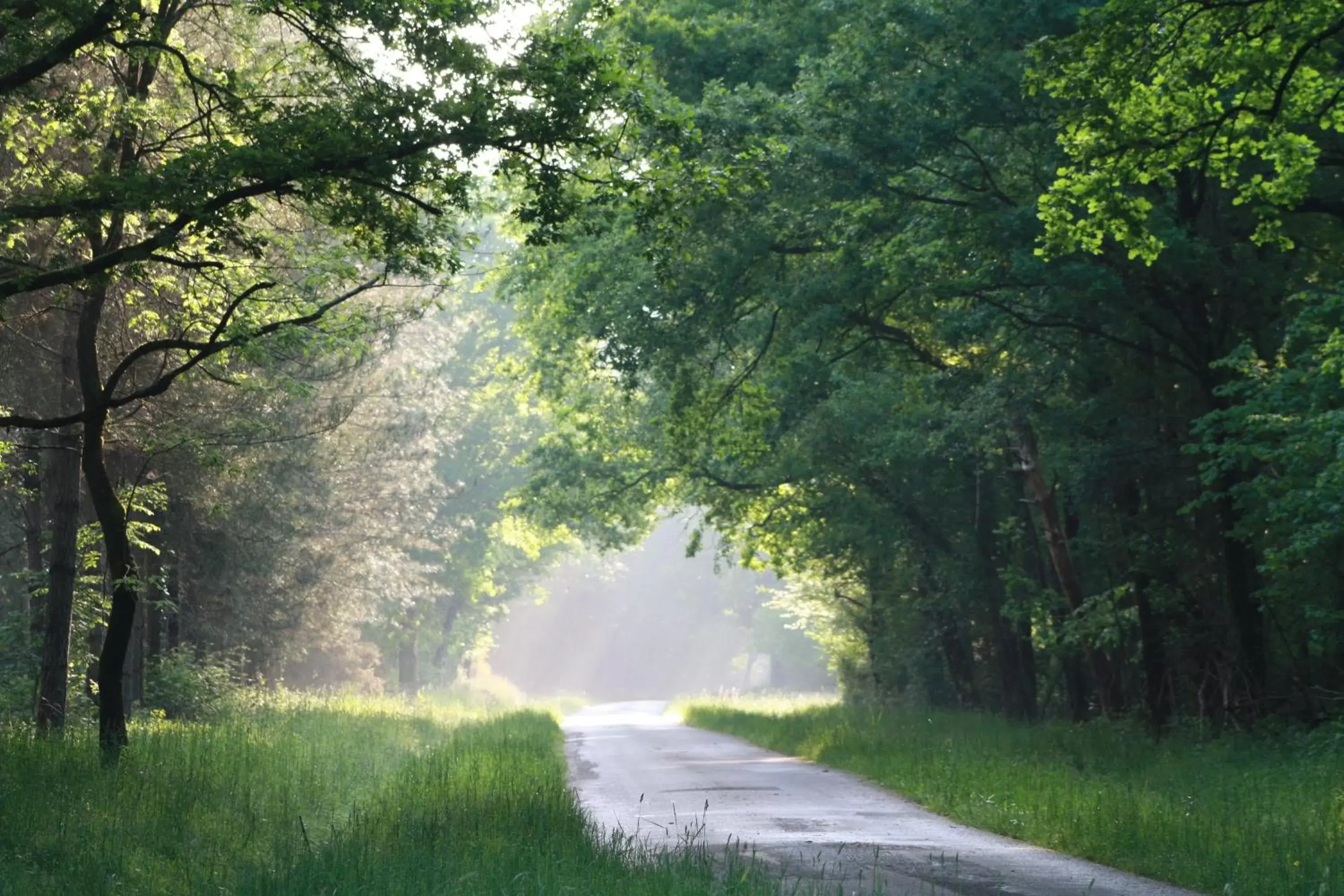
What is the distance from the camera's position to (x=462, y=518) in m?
52.2

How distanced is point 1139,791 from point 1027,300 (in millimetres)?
6987

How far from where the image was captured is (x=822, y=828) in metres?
13.1

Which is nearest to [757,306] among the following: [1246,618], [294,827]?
[1246,618]

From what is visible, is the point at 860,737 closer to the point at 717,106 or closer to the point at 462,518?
the point at 717,106

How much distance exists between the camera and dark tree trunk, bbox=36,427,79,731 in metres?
16.2

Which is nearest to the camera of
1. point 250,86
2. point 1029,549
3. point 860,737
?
point 250,86

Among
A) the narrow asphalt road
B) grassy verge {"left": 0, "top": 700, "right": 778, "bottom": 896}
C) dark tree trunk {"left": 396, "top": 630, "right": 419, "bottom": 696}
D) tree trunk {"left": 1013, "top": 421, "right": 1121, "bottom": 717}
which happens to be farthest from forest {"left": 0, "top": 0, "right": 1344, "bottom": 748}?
dark tree trunk {"left": 396, "top": 630, "right": 419, "bottom": 696}

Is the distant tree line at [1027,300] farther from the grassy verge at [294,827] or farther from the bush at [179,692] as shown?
the bush at [179,692]

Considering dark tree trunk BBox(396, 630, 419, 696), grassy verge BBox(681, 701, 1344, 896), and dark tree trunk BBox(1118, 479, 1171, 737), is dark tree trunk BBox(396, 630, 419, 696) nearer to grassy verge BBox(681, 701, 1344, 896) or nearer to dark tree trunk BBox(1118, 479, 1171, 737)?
grassy verge BBox(681, 701, 1344, 896)

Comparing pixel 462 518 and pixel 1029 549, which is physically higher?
pixel 462 518

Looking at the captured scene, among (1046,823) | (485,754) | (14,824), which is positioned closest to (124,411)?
(485,754)

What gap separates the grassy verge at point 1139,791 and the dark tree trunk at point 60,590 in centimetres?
1016

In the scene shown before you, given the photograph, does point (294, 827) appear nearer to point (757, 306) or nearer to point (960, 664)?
point (757, 306)

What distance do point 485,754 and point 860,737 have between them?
736 cm
